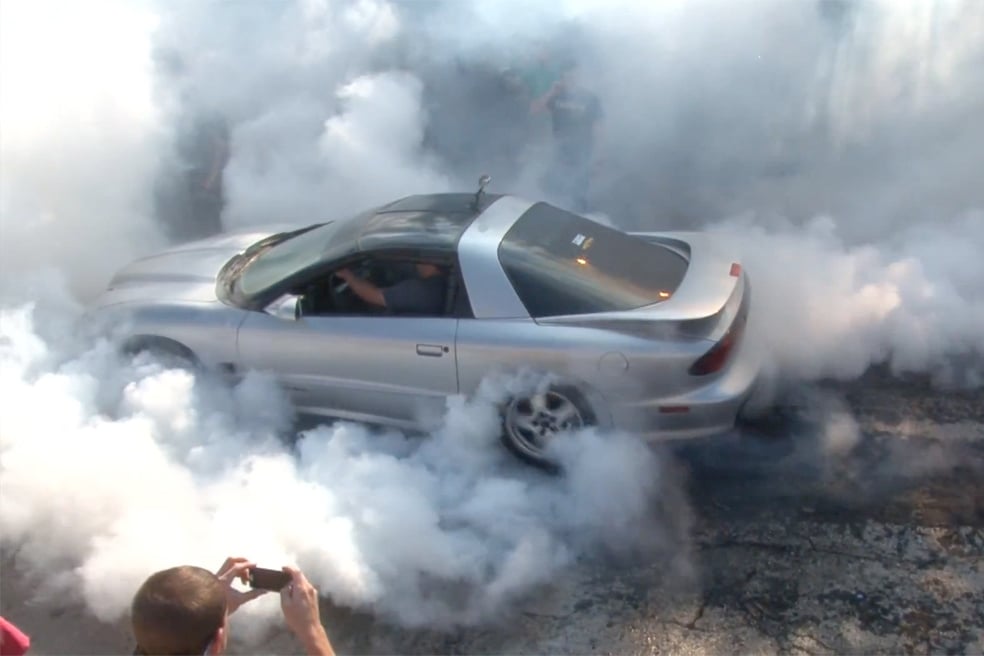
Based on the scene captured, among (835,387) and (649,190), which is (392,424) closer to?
(835,387)

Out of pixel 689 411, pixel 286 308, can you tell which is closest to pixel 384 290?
pixel 286 308

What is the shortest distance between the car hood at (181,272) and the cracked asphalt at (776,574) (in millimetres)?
1686

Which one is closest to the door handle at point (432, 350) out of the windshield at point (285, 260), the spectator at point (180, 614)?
the windshield at point (285, 260)

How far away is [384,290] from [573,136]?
388 centimetres

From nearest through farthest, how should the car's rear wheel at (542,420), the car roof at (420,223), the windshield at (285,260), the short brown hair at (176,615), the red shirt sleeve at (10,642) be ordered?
the short brown hair at (176,615) < the red shirt sleeve at (10,642) < the car's rear wheel at (542,420) < the car roof at (420,223) < the windshield at (285,260)

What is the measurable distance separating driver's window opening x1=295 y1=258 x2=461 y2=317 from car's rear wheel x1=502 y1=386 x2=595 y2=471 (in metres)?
0.58

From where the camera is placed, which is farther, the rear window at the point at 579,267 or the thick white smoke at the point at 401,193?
the rear window at the point at 579,267

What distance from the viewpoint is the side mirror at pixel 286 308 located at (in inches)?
182

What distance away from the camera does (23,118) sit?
7.44m

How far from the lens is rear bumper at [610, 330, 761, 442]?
14.1 ft

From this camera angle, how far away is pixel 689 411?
14.1 feet

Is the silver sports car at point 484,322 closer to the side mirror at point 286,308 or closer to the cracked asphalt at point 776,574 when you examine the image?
the side mirror at point 286,308

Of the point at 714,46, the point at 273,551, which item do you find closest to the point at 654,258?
the point at 273,551

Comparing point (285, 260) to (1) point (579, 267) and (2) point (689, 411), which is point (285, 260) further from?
(2) point (689, 411)
